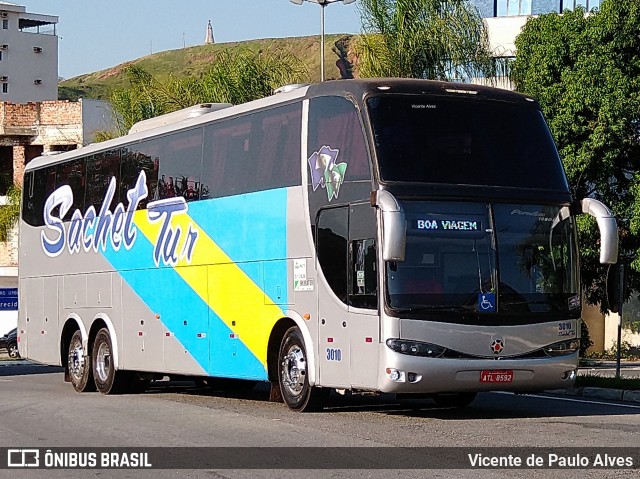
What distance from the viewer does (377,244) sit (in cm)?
1503

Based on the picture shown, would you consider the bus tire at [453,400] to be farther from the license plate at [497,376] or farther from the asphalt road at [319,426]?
the license plate at [497,376]

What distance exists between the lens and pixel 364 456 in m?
11.9

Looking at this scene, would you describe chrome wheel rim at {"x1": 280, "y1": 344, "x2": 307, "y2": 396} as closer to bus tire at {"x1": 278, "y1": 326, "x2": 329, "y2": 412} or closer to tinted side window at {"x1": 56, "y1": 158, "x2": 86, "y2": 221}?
bus tire at {"x1": 278, "y1": 326, "x2": 329, "y2": 412}

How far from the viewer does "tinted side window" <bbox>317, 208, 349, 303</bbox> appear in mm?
15719

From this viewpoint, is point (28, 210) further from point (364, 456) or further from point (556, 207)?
point (364, 456)

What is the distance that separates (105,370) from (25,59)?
330 ft

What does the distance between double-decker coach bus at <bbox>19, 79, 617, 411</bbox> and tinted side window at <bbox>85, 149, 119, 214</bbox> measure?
2.47 m

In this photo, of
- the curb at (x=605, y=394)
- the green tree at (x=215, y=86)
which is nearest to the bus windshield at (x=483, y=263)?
the curb at (x=605, y=394)

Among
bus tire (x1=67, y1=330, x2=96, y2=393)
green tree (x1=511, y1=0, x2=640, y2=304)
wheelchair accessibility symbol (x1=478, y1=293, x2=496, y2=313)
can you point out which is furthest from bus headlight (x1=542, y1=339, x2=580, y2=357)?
green tree (x1=511, y1=0, x2=640, y2=304)

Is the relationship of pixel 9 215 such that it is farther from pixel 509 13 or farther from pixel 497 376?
pixel 497 376

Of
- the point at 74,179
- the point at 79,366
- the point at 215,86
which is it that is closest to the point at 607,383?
the point at 79,366

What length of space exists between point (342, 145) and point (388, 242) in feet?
6.63

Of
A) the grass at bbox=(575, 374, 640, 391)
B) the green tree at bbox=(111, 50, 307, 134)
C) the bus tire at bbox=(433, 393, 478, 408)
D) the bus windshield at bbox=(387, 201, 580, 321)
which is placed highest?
the green tree at bbox=(111, 50, 307, 134)

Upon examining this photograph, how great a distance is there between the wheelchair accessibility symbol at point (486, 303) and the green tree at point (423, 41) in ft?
96.4
